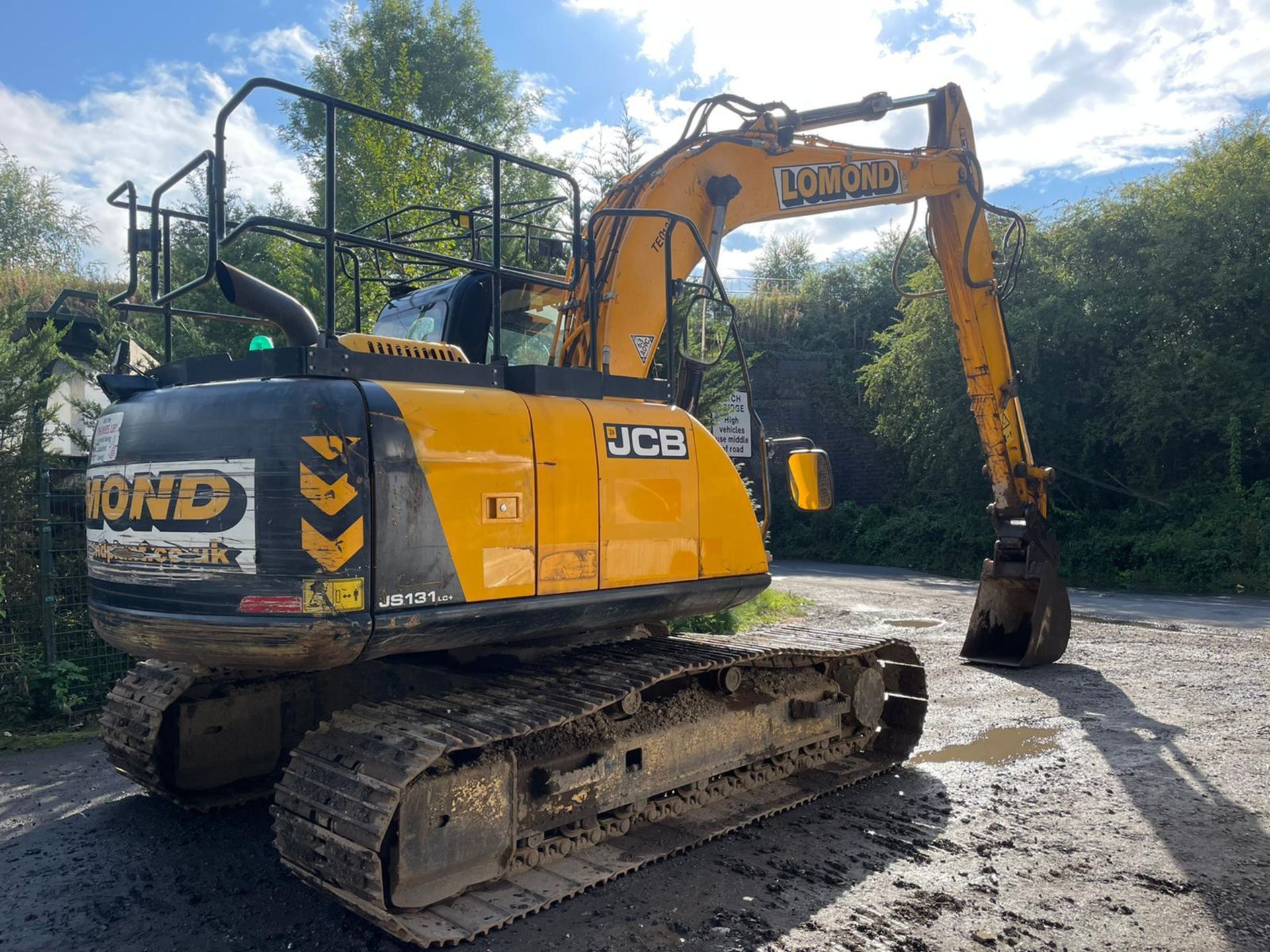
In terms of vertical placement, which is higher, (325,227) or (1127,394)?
(1127,394)

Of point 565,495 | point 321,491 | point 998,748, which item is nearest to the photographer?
point 321,491

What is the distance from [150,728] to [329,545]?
210 centimetres

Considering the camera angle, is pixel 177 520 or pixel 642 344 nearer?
pixel 177 520

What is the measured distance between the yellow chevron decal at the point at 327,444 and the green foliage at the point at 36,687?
4.89 m

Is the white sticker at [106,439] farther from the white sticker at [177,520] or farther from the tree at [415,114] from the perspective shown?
the tree at [415,114]

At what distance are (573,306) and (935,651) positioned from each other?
6166 mm

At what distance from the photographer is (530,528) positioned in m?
3.91

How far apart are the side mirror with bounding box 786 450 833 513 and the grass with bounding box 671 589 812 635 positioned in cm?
359

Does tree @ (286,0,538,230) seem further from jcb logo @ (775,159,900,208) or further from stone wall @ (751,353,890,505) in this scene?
jcb logo @ (775,159,900,208)

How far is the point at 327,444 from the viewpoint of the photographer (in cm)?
338

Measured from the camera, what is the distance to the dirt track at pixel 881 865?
141 inches

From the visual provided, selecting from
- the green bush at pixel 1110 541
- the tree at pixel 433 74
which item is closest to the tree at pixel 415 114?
the tree at pixel 433 74

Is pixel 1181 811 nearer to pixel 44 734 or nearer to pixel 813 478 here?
pixel 813 478

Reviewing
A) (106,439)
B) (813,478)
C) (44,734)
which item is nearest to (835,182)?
(813,478)
